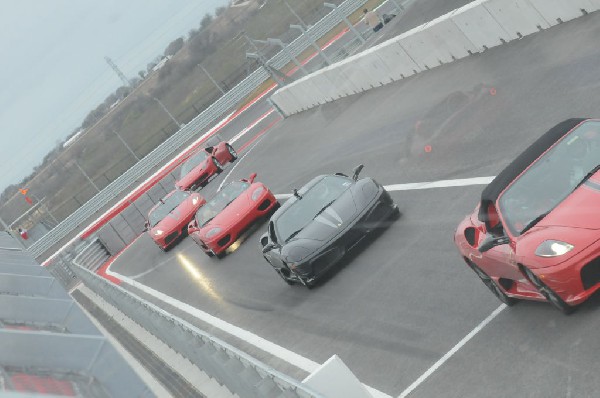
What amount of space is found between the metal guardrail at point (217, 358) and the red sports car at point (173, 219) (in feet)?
27.4

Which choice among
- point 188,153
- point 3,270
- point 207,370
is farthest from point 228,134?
point 3,270

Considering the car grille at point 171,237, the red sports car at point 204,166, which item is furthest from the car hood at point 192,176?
the car grille at point 171,237

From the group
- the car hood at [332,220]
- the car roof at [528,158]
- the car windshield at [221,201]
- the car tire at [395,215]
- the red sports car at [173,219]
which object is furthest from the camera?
the red sports car at [173,219]

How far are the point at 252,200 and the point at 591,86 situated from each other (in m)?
8.52

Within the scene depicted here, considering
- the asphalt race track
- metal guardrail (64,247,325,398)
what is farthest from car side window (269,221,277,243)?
metal guardrail (64,247,325,398)

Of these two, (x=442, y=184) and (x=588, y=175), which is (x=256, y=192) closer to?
(x=442, y=184)

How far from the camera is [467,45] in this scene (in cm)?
2253

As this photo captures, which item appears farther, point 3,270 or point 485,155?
point 485,155

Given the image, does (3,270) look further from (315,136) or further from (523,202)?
(315,136)

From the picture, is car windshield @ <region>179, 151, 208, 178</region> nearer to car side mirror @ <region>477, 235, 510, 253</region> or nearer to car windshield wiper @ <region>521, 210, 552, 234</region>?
car side mirror @ <region>477, 235, 510, 253</region>

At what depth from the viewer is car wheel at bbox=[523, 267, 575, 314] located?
29.1 feet

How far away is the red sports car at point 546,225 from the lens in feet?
27.7

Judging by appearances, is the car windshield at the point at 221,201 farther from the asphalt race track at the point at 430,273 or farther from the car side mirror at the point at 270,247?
the car side mirror at the point at 270,247

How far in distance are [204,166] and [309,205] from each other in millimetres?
20679
